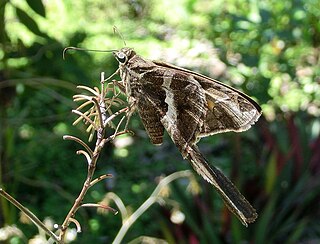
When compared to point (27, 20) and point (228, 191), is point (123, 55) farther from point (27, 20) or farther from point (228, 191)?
point (27, 20)

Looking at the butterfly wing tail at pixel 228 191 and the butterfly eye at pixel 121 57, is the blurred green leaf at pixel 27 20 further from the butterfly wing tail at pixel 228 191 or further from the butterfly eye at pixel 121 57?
the butterfly wing tail at pixel 228 191

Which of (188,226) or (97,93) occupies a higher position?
(97,93)

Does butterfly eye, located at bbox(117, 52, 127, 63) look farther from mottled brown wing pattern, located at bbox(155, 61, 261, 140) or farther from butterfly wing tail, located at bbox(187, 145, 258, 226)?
butterfly wing tail, located at bbox(187, 145, 258, 226)

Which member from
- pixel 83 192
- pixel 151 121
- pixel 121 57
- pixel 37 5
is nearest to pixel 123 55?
pixel 121 57

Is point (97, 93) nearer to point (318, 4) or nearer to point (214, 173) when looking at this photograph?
point (214, 173)

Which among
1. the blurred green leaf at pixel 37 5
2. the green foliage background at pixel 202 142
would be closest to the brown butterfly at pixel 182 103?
the green foliage background at pixel 202 142

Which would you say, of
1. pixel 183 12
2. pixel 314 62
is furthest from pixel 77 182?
pixel 314 62

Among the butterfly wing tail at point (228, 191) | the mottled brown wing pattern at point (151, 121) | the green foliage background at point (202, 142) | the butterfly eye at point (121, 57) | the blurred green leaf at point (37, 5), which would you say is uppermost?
the butterfly eye at point (121, 57)
